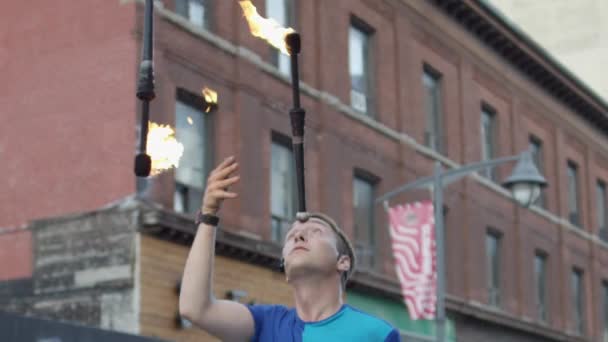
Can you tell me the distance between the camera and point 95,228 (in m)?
20.9

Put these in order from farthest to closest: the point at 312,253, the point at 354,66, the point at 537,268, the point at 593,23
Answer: the point at 593,23, the point at 537,268, the point at 354,66, the point at 312,253

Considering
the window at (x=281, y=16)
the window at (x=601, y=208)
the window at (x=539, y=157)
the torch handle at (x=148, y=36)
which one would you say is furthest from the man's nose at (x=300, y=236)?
the window at (x=601, y=208)

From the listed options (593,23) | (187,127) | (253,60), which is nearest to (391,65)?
(253,60)

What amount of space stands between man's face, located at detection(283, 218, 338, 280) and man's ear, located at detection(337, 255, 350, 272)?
0.07 meters

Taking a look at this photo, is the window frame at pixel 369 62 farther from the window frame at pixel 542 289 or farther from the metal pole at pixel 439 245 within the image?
the window frame at pixel 542 289

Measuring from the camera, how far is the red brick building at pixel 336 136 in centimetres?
2108

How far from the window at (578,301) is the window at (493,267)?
634cm

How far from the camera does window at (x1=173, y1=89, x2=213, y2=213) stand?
21766mm

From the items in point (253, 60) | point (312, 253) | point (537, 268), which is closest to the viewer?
point (312, 253)

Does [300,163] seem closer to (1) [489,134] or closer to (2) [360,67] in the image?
(2) [360,67]

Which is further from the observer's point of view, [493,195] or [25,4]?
[493,195]

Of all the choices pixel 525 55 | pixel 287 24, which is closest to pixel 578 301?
pixel 525 55

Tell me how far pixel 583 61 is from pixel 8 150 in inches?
1384

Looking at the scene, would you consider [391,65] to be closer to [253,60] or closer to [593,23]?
[253,60]
